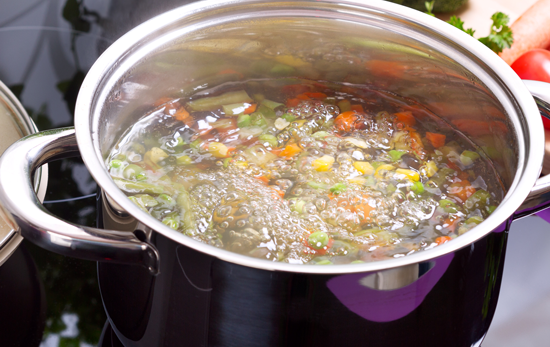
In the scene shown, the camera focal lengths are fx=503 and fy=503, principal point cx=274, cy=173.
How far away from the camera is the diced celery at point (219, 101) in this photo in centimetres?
113

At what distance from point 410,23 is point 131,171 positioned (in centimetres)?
60

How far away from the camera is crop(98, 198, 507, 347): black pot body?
21.7 inches

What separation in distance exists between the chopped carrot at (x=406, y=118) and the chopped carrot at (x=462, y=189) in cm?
21

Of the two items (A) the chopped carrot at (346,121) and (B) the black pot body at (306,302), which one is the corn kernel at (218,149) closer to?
(A) the chopped carrot at (346,121)

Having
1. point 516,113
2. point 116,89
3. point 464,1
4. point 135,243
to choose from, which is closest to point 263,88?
point 116,89

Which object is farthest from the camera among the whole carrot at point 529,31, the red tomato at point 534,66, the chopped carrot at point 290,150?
the whole carrot at point 529,31

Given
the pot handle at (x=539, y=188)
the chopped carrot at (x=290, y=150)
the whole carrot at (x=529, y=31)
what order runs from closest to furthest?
the pot handle at (x=539, y=188) → the chopped carrot at (x=290, y=150) → the whole carrot at (x=529, y=31)

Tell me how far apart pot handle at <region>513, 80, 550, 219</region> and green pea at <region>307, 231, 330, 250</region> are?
282mm

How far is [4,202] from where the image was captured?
23.9 inches

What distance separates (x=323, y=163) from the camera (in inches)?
38.8

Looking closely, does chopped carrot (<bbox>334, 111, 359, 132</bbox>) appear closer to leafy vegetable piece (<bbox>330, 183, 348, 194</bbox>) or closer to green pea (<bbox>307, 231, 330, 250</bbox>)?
leafy vegetable piece (<bbox>330, 183, 348, 194</bbox>)

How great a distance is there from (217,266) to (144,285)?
0.16m

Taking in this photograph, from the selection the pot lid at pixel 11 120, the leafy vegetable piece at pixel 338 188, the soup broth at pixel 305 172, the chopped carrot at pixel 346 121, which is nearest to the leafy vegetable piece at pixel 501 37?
the soup broth at pixel 305 172

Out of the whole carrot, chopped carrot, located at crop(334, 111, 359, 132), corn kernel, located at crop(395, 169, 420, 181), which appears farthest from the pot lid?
the whole carrot
